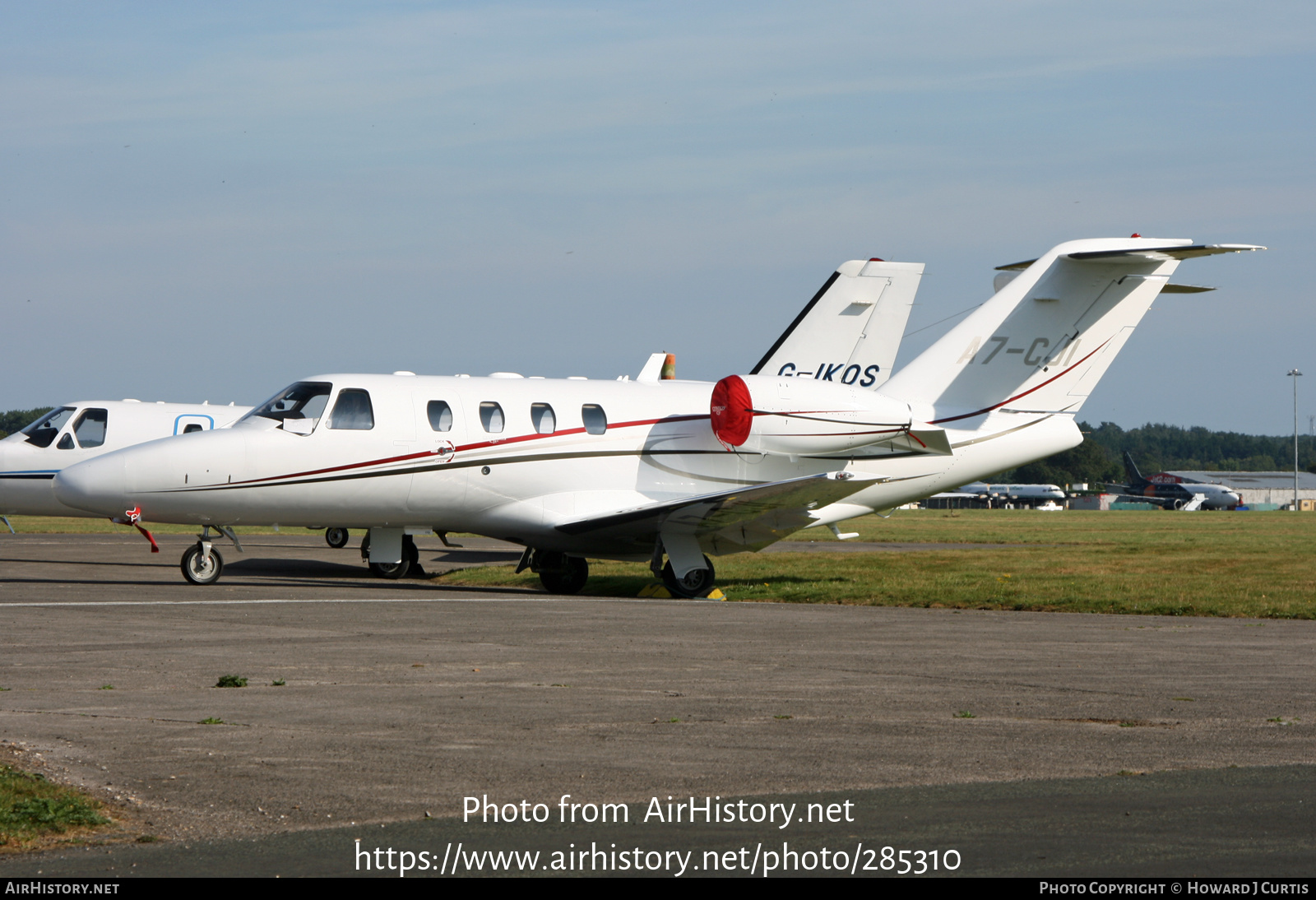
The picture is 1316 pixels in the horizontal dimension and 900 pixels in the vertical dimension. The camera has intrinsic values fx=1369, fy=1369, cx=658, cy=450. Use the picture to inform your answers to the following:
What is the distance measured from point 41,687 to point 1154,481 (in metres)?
152

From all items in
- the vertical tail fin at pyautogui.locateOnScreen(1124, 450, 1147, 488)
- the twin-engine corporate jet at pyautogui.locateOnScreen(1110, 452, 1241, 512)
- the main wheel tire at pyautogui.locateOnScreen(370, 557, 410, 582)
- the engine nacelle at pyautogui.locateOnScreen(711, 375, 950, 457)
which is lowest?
the twin-engine corporate jet at pyautogui.locateOnScreen(1110, 452, 1241, 512)

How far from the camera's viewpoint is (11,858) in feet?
17.7

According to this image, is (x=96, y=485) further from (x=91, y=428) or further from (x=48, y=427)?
(x=48, y=427)

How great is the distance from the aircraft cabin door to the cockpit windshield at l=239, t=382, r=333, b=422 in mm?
1357

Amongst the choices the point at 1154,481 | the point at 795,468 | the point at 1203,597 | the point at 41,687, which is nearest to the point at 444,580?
the point at 795,468

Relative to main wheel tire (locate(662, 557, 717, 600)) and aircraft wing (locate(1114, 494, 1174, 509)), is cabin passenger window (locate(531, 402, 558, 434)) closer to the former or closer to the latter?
main wheel tire (locate(662, 557, 717, 600))

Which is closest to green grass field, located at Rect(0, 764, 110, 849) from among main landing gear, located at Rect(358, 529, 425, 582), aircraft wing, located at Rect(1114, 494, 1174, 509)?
main landing gear, located at Rect(358, 529, 425, 582)

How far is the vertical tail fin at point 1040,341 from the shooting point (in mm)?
22594

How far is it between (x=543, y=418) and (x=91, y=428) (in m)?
12.0

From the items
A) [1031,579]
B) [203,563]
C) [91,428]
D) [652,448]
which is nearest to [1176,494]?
[1031,579]

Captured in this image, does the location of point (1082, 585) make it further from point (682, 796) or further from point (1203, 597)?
point (682, 796)

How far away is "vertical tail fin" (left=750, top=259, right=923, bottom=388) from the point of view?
25016 millimetres

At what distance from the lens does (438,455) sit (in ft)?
66.4

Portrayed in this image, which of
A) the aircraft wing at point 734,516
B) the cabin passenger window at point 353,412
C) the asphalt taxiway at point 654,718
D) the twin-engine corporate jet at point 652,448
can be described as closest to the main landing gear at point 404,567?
the twin-engine corporate jet at point 652,448
